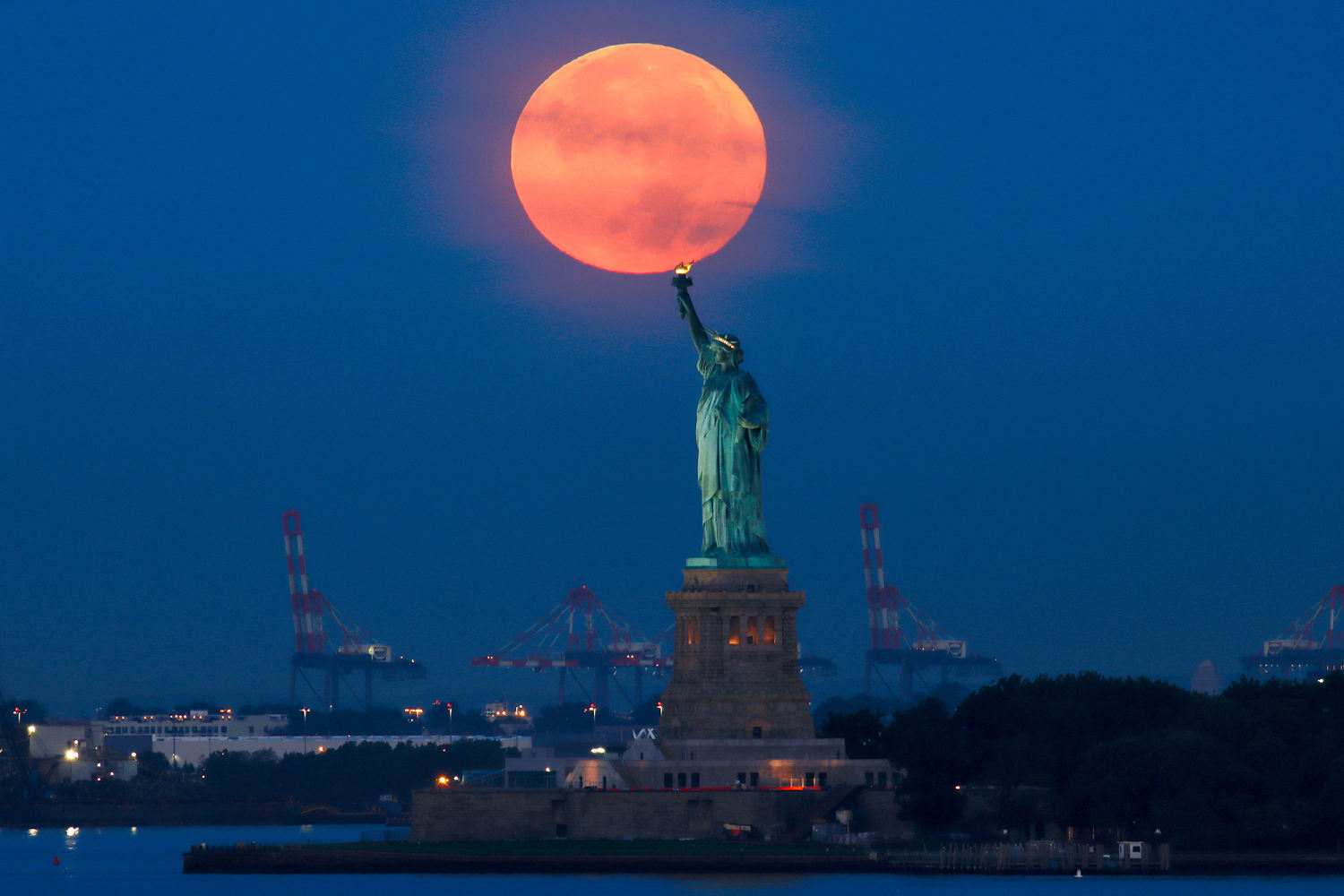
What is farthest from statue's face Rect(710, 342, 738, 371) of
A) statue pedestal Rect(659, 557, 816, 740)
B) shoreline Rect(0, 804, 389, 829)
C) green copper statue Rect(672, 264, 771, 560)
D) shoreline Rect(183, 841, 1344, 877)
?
shoreline Rect(0, 804, 389, 829)

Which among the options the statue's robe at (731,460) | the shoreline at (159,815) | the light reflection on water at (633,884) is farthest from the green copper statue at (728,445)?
the shoreline at (159,815)

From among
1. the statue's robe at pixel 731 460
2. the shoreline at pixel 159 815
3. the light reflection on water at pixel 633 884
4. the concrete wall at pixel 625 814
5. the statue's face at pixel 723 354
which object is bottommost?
the light reflection on water at pixel 633 884

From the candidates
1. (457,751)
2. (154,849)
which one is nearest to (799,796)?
(154,849)

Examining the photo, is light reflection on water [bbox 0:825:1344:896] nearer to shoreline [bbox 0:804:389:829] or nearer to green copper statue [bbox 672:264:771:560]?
green copper statue [bbox 672:264:771:560]

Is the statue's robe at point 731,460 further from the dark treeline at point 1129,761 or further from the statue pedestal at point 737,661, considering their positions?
the dark treeline at point 1129,761

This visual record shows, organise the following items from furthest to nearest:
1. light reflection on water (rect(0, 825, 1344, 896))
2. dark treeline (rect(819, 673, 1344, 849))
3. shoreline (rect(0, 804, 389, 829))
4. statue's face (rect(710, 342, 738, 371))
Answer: shoreline (rect(0, 804, 389, 829)) < statue's face (rect(710, 342, 738, 371)) < dark treeline (rect(819, 673, 1344, 849)) < light reflection on water (rect(0, 825, 1344, 896))

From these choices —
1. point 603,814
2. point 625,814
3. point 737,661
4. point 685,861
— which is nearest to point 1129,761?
point 685,861

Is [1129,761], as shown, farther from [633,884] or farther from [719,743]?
[633,884]
